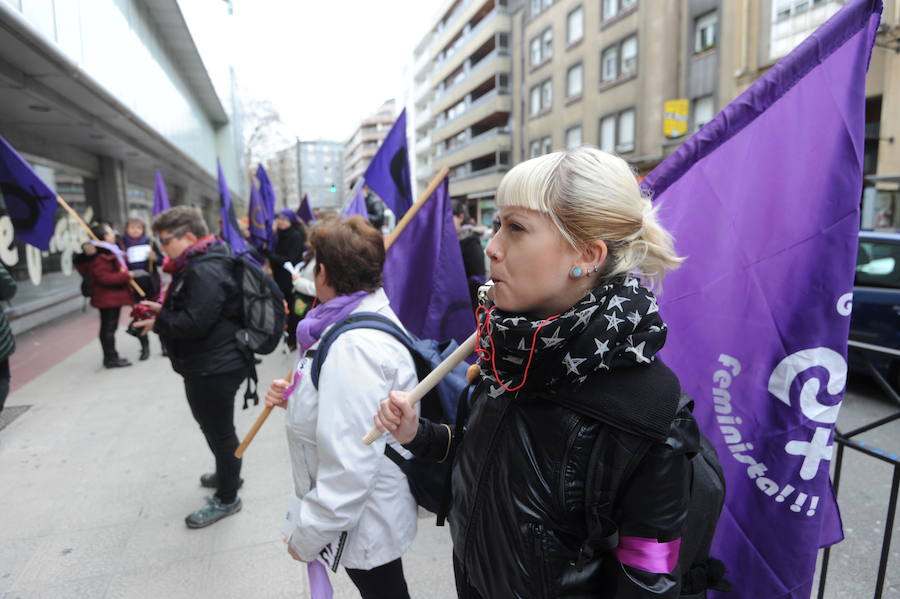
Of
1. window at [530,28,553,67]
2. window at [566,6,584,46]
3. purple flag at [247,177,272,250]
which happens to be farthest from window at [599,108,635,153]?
purple flag at [247,177,272,250]

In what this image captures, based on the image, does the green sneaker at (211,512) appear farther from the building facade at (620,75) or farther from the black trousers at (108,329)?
the building facade at (620,75)

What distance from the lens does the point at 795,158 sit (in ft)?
4.91

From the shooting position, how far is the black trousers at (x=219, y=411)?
10.2 feet

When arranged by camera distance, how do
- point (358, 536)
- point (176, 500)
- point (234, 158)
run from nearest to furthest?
1. point (358, 536)
2. point (176, 500)
3. point (234, 158)

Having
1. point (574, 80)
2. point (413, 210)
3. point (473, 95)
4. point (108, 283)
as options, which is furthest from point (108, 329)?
point (473, 95)

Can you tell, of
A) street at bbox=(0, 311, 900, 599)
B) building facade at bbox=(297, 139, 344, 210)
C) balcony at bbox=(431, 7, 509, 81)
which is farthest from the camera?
building facade at bbox=(297, 139, 344, 210)

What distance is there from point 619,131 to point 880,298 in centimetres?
1900

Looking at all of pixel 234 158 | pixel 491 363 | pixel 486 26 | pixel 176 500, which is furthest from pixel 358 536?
pixel 486 26

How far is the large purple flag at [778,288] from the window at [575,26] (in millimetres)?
26915

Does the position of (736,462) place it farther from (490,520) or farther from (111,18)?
(111,18)

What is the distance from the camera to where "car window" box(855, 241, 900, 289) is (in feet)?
17.6

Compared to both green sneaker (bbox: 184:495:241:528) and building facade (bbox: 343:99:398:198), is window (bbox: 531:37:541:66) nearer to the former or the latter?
green sneaker (bbox: 184:495:241:528)

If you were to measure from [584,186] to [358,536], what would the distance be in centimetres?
140

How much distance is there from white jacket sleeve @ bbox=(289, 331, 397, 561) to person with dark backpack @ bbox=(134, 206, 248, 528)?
5.32 feet
